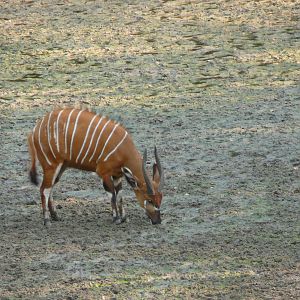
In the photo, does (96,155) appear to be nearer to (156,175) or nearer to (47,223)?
(156,175)

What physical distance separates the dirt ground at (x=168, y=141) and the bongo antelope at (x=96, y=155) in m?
0.26

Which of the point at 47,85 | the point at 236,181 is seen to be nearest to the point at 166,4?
the point at 47,85

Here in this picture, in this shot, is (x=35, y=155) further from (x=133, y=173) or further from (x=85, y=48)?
(x=85, y=48)

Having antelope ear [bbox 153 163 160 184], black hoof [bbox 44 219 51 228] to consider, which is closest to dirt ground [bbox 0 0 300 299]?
black hoof [bbox 44 219 51 228]

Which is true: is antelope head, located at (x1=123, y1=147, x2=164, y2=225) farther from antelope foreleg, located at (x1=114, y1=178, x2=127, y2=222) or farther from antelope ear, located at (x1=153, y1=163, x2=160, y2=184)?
antelope foreleg, located at (x1=114, y1=178, x2=127, y2=222)

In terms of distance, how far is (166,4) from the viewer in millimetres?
16312

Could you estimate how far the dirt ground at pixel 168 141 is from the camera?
7453 mm

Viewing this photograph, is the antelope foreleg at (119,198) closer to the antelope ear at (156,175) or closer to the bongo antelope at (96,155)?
the bongo antelope at (96,155)

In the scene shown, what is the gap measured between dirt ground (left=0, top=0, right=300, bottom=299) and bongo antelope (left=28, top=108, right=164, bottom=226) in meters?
0.26

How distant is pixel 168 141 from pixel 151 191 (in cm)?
238

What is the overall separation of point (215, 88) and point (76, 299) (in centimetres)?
562

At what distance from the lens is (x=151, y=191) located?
8211mm

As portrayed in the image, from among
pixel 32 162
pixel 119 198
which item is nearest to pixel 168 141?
pixel 119 198

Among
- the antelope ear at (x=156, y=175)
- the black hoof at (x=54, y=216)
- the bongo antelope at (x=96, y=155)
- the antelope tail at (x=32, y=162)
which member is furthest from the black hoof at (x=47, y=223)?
the antelope ear at (x=156, y=175)
